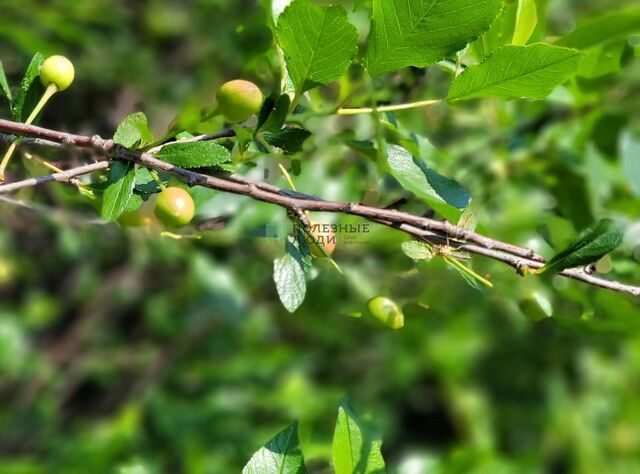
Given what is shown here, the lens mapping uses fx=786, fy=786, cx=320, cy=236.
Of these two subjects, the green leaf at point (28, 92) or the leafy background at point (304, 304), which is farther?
the leafy background at point (304, 304)

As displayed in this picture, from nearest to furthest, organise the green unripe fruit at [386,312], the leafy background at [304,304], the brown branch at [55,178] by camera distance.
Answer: the brown branch at [55,178]
the green unripe fruit at [386,312]
the leafy background at [304,304]

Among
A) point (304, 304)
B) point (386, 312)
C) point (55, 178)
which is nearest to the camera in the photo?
point (55, 178)

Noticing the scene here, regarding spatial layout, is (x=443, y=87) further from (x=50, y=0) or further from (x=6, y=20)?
(x=50, y=0)

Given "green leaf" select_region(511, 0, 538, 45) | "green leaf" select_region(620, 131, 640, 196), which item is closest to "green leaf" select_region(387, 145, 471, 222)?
"green leaf" select_region(511, 0, 538, 45)

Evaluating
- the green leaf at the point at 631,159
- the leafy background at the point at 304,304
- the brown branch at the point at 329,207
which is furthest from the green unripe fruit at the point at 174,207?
the green leaf at the point at 631,159

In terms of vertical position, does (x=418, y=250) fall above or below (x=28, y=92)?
below

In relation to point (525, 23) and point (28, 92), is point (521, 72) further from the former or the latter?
point (28, 92)

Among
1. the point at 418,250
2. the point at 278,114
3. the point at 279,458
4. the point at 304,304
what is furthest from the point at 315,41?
the point at 304,304

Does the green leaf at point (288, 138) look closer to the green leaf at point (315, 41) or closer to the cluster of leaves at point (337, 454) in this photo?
the green leaf at point (315, 41)
